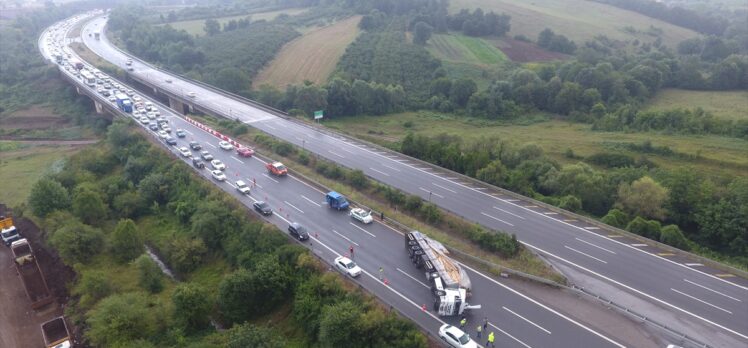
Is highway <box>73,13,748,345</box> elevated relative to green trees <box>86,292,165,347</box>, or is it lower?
elevated

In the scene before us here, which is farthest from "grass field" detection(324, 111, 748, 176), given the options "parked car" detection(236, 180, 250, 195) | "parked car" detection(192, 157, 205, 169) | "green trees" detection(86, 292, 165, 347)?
"green trees" detection(86, 292, 165, 347)

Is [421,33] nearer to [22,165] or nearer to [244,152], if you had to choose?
[244,152]

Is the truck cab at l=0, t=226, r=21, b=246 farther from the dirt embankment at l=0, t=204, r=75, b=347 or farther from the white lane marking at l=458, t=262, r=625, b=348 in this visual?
the white lane marking at l=458, t=262, r=625, b=348

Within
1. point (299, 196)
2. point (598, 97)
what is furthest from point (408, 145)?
point (598, 97)

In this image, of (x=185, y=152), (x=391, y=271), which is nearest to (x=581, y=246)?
(x=391, y=271)

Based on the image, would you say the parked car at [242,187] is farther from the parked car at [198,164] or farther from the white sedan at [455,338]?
the white sedan at [455,338]

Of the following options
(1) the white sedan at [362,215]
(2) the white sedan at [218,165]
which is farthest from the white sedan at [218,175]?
(1) the white sedan at [362,215]

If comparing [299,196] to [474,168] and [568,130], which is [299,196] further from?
[568,130]
